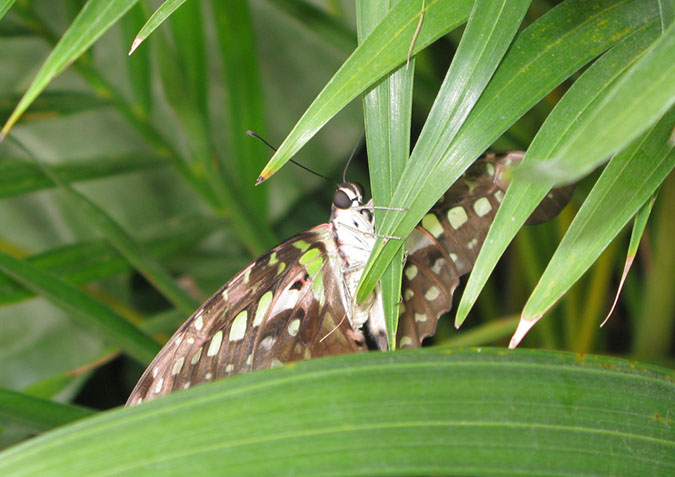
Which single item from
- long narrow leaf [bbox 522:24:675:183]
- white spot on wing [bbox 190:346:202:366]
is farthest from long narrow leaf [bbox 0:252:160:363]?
long narrow leaf [bbox 522:24:675:183]

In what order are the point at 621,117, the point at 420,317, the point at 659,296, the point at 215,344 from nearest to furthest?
the point at 621,117, the point at 215,344, the point at 420,317, the point at 659,296

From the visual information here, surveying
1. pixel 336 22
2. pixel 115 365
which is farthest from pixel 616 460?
pixel 115 365

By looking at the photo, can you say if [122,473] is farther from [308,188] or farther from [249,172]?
[308,188]

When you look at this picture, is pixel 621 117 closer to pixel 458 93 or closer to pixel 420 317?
pixel 458 93

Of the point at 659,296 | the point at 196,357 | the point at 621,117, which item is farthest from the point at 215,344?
the point at 659,296

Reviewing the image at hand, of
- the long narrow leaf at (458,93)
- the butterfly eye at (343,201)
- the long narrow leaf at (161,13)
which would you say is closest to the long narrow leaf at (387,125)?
the long narrow leaf at (458,93)

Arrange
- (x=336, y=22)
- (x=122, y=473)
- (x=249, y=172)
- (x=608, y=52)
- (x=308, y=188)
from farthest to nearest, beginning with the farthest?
1. (x=308, y=188)
2. (x=249, y=172)
3. (x=336, y=22)
4. (x=608, y=52)
5. (x=122, y=473)

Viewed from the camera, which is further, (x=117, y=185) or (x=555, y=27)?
(x=117, y=185)

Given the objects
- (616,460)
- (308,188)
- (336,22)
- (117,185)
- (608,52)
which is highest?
(117,185)
